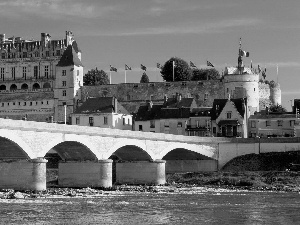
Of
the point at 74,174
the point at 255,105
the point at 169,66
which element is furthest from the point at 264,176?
the point at 169,66

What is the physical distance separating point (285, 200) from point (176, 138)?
78.6 ft

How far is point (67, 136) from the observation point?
58562 millimetres

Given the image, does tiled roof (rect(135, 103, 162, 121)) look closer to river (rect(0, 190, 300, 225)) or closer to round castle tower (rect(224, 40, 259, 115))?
round castle tower (rect(224, 40, 259, 115))

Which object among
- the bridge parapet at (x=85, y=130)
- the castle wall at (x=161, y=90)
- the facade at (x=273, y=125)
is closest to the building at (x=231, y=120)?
the facade at (x=273, y=125)

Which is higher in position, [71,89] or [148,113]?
[71,89]

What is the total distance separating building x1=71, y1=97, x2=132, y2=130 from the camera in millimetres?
101938

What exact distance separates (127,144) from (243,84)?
51.6 metres

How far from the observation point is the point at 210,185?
70.0 m

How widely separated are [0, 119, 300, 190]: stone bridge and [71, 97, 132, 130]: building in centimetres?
2128

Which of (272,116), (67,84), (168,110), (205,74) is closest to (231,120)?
(272,116)

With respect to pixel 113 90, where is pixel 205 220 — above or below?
below

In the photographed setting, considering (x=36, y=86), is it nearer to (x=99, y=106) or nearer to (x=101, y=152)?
(x=99, y=106)

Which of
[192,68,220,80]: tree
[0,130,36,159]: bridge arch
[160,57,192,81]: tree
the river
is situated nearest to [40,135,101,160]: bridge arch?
[0,130,36,159]: bridge arch

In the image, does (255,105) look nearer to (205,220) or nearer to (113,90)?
(113,90)
